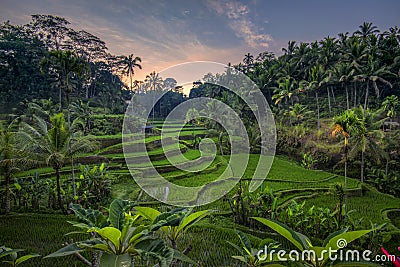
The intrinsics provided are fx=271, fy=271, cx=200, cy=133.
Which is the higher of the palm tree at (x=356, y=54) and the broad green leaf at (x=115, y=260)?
the palm tree at (x=356, y=54)

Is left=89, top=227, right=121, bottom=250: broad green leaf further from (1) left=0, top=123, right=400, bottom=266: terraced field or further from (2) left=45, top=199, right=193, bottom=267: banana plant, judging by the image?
(1) left=0, top=123, right=400, bottom=266: terraced field

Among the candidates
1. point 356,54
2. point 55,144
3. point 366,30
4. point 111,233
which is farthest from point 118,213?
point 366,30

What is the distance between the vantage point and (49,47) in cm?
2656

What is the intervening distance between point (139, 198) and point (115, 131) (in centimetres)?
1187

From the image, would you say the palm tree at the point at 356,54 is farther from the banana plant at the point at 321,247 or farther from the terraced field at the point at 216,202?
the banana plant at the point at 321,247

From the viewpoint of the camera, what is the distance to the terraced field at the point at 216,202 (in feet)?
15.5

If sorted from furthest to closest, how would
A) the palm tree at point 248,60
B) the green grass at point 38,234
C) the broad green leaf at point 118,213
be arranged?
the palm tree at point 248,60
the green grass at point 38,234
the broad green leaf at point 118,213

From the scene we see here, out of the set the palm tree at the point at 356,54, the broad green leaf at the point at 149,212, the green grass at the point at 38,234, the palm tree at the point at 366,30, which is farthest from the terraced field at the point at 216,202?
the palm tree at the point at 366,30

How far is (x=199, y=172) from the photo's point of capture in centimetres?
1159

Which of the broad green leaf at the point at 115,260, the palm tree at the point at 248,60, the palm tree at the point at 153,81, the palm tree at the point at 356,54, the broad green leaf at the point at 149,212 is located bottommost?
the broad green leaf at the point at 115,260

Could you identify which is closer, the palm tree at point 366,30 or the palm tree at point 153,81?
the palm tree at point 366,30

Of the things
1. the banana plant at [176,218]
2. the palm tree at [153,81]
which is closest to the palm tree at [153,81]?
the palm tree at [153,81]

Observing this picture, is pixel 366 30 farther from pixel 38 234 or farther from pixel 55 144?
pixel 38 234

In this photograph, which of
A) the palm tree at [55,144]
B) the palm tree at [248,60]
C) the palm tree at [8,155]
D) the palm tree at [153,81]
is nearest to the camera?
the palm tree at [8,155]
